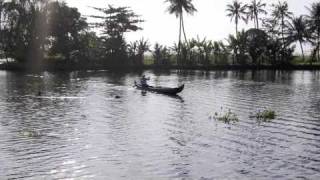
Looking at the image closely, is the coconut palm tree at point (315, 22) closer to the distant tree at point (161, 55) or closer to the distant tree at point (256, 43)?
the distant tree at point (256, 43)

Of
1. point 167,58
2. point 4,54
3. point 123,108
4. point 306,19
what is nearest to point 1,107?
point 123,108

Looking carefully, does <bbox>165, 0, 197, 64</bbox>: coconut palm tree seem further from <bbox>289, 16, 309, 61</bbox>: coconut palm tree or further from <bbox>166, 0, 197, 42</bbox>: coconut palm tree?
<bbox>289, 16, 309, 61</bbox>: coconut palm tree

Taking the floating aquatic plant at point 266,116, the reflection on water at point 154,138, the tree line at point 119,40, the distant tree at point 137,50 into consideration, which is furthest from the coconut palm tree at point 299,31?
the floating aquatic plant at point 266,116

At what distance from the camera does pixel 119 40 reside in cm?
11006

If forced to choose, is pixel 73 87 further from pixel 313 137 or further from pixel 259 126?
pixel 313 137

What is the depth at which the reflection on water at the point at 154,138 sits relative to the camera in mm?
23500

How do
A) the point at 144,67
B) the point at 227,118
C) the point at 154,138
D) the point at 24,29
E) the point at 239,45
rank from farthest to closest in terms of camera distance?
1. the point at 239,45
2. the point at 144,67
3. the point at 24,29
4. the point at 227,118
5. the point at 154,138

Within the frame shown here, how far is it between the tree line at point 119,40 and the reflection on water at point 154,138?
5103cm

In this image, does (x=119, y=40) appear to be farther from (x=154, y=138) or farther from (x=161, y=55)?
(x=154, y=138)

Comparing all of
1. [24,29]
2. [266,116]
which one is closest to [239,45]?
[24,29]

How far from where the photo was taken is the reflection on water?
23.5 m

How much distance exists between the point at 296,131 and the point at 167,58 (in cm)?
8317

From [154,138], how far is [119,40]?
80497 millimetres

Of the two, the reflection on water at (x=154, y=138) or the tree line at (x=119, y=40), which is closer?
the reflection on water at (x=154, y=138)
